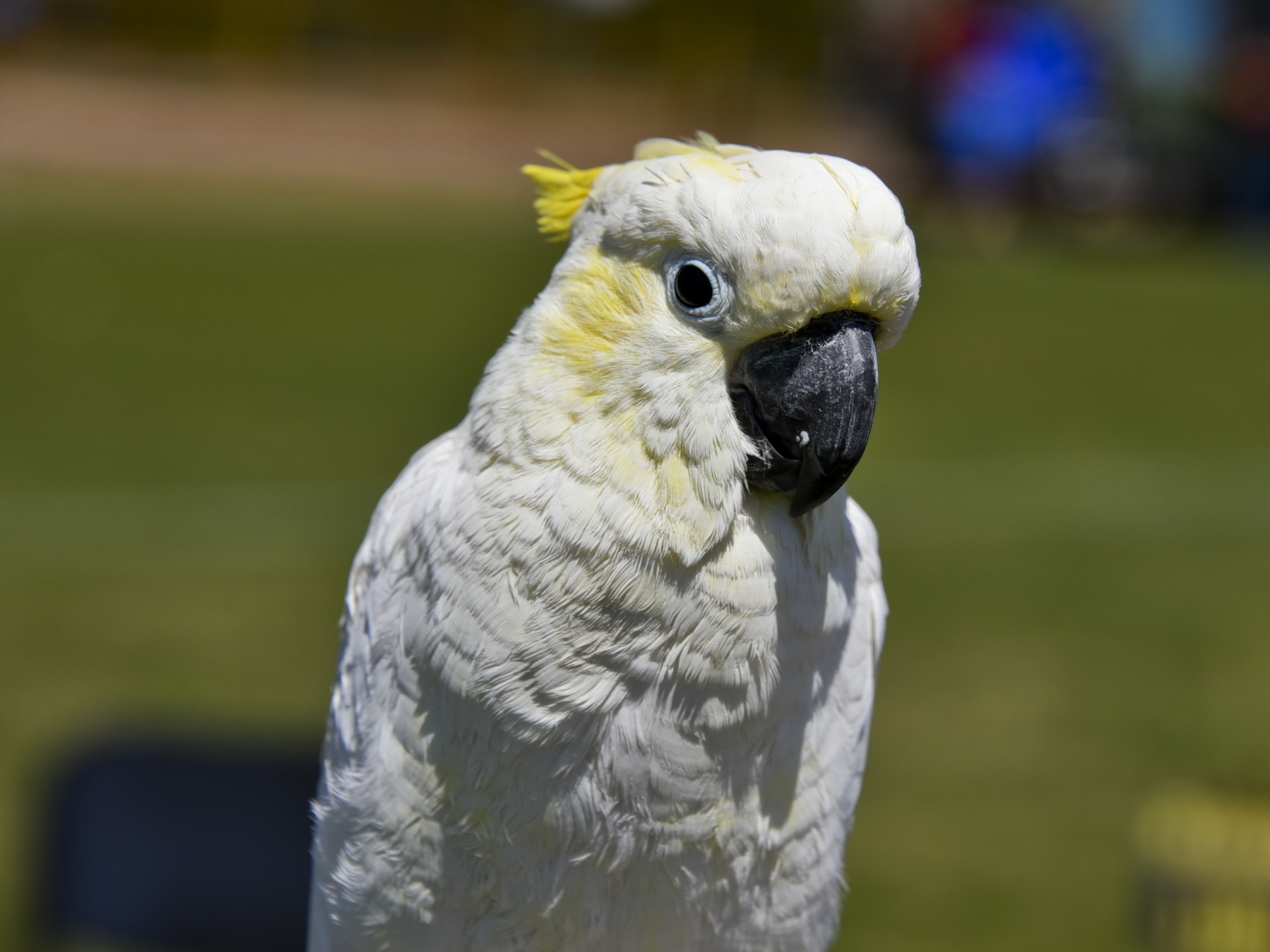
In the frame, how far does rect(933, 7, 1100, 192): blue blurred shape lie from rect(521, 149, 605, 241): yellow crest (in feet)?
39.8

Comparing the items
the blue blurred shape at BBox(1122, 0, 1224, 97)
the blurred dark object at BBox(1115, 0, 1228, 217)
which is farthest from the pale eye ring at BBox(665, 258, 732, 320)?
the blue blurred shape at BBox(1122, 0, 1224, 97)

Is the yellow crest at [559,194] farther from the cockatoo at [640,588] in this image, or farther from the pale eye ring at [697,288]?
the pale eye ring at [697,288]

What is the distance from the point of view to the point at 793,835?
1.61 metres

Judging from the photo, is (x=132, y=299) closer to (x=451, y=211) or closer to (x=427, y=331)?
(x=427, y=331)

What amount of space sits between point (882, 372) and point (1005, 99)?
5619 millimetres

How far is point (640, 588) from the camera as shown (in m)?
1.40

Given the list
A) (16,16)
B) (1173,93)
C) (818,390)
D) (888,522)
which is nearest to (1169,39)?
(1173,93)

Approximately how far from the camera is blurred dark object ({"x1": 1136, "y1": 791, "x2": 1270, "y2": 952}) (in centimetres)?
262

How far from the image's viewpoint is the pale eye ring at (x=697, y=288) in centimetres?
134

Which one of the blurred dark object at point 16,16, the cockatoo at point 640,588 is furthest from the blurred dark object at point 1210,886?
the blurred dark object at point 16,16

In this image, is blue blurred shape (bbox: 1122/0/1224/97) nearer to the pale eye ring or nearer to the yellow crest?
the yellow crest

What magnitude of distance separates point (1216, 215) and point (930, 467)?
877 cm

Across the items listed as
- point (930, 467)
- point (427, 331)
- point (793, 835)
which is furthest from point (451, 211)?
point (793, 835)

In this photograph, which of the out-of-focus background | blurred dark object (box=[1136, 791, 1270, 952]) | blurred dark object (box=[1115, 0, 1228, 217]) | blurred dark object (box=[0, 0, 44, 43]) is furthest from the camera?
blurred dark object (box=[1115, 0, 1228, 217])
